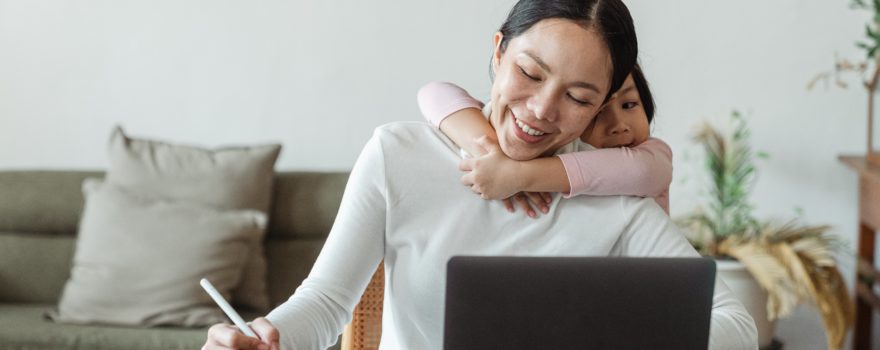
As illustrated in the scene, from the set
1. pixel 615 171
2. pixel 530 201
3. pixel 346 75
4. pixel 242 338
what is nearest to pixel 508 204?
pixel 530 201

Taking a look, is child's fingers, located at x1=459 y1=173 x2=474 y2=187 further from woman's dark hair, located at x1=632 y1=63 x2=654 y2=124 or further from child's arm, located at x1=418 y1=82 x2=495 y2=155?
woman's dark hair, located at x1=632 y1=63 x2=654 y2=124

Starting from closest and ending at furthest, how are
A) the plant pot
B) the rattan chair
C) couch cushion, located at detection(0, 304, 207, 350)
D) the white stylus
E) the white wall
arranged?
the white stylus < the rattan chair < couch cushion, located at detection(0, 304, 207, 350) < the plant pot < the white wall

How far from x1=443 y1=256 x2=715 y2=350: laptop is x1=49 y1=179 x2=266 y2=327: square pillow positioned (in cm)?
199

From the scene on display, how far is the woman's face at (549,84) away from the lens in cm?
123

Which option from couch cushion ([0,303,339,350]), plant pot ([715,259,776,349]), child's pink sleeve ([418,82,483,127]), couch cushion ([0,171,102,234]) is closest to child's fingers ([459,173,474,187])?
child's pink sleeve ([418,82,483,127])

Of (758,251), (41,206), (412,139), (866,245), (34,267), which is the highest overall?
(412,139)

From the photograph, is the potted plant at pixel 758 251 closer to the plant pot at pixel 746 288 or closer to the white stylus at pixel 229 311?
the plant pot at pixel 746 288

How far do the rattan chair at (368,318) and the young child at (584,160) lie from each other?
26cm

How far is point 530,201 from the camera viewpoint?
1.36 m

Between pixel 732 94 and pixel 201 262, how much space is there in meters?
1.61

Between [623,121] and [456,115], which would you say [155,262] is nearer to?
[456,115]

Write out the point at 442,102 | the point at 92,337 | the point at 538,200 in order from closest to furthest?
the point at 538,200
the point at 442,102
the point at 92,337

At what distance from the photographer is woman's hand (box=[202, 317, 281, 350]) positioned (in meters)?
1.09

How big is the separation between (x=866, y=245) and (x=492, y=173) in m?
2.17
